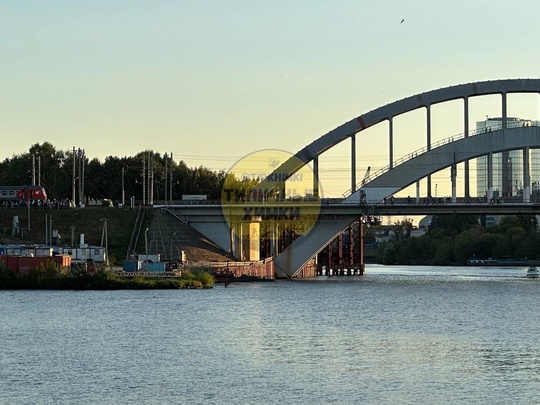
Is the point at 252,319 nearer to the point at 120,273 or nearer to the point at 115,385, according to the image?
the point at 115,385

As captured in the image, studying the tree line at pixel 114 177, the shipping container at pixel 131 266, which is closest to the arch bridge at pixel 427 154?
the shipping container at pixel 131 266

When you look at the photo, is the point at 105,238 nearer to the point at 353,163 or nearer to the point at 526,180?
the point at 353,163

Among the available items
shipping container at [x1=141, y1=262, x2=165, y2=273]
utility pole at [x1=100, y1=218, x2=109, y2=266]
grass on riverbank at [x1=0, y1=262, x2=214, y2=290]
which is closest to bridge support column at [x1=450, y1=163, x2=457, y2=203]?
shipping container at [x1=141, y1=262, x2=165, y2=273]

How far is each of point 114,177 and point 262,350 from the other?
107093 mm

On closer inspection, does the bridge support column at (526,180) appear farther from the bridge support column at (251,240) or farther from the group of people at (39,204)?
the group of people at (39,204)

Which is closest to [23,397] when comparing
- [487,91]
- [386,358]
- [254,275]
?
[386,358]

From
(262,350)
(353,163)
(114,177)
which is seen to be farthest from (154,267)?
(114,177)

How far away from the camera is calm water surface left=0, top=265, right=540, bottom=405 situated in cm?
4075

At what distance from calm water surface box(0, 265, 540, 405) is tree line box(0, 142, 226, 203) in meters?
74.5

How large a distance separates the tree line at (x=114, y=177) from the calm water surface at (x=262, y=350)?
74515 millimetres

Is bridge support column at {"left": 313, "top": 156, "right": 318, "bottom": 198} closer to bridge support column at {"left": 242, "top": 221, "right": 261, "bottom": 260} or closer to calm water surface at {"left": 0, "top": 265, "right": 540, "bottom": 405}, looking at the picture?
bridge support column at {"left": 242, "top": 221, "right": 261, "bottom": 260}

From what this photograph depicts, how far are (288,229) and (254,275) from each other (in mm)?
15087

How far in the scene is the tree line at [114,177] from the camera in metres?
154

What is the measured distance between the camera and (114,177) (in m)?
156
